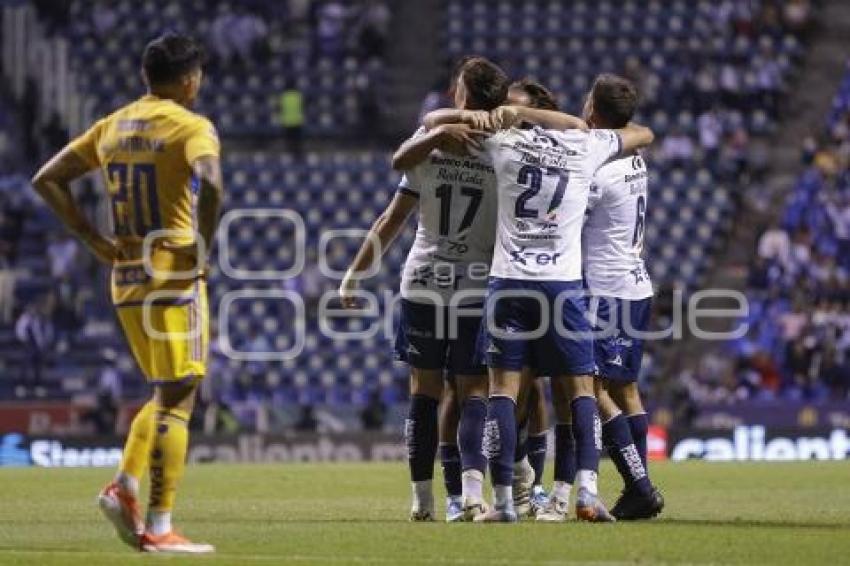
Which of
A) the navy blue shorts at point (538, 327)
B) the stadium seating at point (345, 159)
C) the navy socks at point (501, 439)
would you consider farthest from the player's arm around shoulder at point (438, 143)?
the stadium seating at point (345, 159)

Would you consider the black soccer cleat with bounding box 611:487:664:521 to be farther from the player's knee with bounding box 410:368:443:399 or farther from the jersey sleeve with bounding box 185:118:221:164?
the jersey sleeve with bounding box 185:118:221:164

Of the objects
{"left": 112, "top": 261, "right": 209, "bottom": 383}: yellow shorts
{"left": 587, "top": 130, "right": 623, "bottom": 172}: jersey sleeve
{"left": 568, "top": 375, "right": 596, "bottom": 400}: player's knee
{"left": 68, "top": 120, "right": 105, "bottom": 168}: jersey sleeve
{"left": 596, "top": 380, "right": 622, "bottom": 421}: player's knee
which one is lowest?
{"left": 596, "top": 380, "right": 622, "bottom": 421}: player's knee

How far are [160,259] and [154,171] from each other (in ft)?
1.46

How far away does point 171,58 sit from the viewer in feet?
33.4

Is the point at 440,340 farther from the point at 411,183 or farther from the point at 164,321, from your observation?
the point at 164,321

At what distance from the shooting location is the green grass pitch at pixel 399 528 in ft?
32.2

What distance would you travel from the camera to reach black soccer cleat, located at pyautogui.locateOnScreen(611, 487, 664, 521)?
40.4 feet

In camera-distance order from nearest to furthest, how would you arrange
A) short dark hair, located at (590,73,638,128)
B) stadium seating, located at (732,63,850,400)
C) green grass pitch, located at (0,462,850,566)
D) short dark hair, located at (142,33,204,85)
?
green grass pitch, located at (0,462,850,566)
short dark hair, located at (142,33,204,85)
short dark hair, located at (590,73,638,128)
stadium seating, located at (732,63,850,400)

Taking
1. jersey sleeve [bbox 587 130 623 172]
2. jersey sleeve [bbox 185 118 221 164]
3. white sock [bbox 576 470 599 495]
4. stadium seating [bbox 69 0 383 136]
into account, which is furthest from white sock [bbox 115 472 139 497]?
stadium seating [bbox 69 0 383 136]

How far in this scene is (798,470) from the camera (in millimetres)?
19766

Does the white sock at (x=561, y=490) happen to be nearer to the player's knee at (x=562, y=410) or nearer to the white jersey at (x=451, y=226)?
the player's knee at (x=562, y=410)

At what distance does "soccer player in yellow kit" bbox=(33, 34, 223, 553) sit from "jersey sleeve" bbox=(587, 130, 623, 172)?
2626mm

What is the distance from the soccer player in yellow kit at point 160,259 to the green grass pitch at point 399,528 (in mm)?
332

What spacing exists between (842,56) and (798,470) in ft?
53.5
